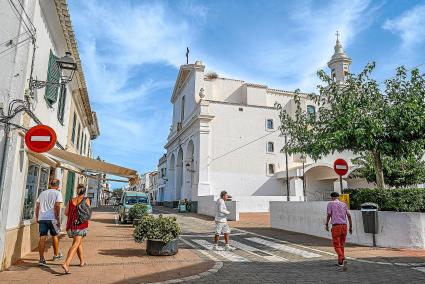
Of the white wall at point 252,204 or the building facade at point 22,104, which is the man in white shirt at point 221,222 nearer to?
the building facade at point 22,104

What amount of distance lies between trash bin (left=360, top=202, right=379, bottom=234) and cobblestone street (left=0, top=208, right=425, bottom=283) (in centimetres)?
66

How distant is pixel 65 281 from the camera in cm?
607

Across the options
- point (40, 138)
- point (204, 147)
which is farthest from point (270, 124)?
point (40, 138)

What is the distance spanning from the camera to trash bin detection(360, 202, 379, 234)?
10.7 meters

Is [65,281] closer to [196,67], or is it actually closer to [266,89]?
[196,67]

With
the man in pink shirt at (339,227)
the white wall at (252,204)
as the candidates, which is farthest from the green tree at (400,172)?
the man in pink shirt at (339,227)

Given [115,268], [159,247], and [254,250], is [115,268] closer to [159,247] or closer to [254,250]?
[159,247]

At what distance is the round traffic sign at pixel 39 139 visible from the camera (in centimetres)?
675

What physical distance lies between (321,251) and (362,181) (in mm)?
31631

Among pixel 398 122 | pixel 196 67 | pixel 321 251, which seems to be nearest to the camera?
pixel 321 251

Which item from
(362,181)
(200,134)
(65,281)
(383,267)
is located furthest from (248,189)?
(65,281)

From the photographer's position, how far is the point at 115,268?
7301mm

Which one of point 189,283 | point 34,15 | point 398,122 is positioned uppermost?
point 34,15

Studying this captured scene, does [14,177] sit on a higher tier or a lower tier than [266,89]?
lower
